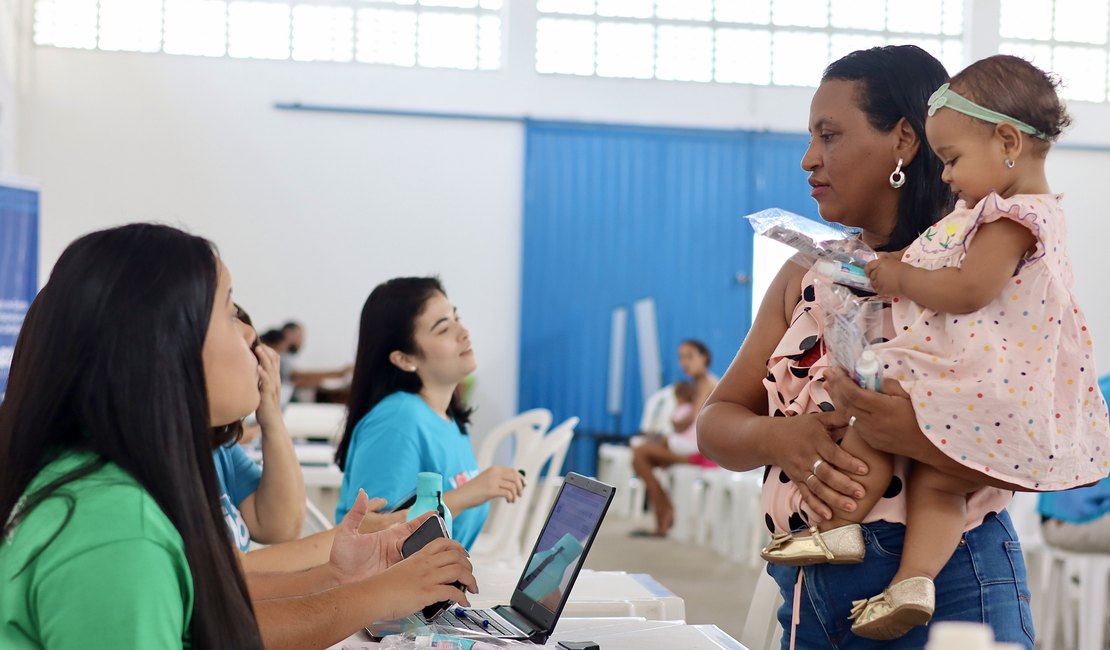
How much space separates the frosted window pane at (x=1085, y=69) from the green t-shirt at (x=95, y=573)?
11.1m

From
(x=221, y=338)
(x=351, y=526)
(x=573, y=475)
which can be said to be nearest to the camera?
(x=221, y=338)

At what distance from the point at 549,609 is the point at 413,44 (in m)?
8.85

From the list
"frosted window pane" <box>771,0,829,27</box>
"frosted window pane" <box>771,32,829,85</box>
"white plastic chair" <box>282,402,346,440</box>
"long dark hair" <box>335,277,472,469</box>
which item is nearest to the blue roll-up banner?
"white plastic chair" <box>282,402,346,440</box>

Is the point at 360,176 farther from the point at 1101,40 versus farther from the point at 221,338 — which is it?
the point at 221,338

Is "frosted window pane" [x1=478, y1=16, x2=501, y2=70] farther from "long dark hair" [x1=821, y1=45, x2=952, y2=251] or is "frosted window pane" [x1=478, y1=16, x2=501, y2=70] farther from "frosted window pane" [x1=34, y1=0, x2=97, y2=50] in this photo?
"long dark hair" [x1=821, y1=45, x2=952, y2=251]

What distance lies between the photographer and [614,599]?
2.23m

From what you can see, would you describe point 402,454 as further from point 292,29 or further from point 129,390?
point 292,29

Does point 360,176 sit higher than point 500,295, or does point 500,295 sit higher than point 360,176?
point 360,176

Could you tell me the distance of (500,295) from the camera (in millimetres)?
10109

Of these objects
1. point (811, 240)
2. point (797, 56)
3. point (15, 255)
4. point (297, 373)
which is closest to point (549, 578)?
point (811, 240)

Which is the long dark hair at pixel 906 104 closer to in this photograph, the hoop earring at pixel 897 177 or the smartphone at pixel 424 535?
the hoop earring at pixel 897 177

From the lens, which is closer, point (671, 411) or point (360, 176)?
point (671, 411)

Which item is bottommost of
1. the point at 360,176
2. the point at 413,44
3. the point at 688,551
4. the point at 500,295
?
the point at 688,551

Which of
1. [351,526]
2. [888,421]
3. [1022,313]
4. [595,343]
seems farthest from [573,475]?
[595,343]
